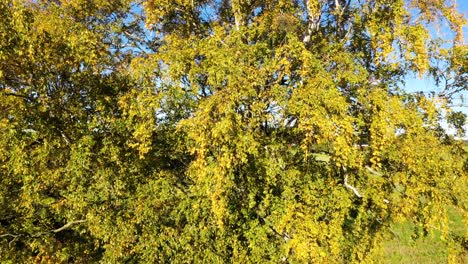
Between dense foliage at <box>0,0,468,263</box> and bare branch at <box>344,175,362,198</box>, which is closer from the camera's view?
dense foliage at <box>0,0,468,263</box>

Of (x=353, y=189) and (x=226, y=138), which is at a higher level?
(x=226, y=138)

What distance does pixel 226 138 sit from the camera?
7.02 metres

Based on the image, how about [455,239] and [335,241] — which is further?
[455,239]

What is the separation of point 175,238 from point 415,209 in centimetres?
567

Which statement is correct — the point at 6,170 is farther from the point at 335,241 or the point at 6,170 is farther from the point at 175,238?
the point at 335,241

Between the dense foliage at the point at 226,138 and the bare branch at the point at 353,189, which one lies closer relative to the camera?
the dense foliage at the point at 226,138

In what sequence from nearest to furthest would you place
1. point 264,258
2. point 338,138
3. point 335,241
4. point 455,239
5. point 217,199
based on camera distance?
point 338,138
point 217,199
point 335,241
point 264,258
point 455,239

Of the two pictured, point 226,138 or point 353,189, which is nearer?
point 226,138

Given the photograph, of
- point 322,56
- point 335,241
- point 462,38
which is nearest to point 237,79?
point 322,56

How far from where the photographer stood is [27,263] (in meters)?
9.73

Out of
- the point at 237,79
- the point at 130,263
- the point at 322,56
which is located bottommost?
the point at 130,263

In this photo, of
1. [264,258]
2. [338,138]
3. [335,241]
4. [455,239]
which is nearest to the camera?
[338,138]

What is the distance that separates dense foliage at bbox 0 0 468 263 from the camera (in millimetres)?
7781

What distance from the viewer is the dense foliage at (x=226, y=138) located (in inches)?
306
